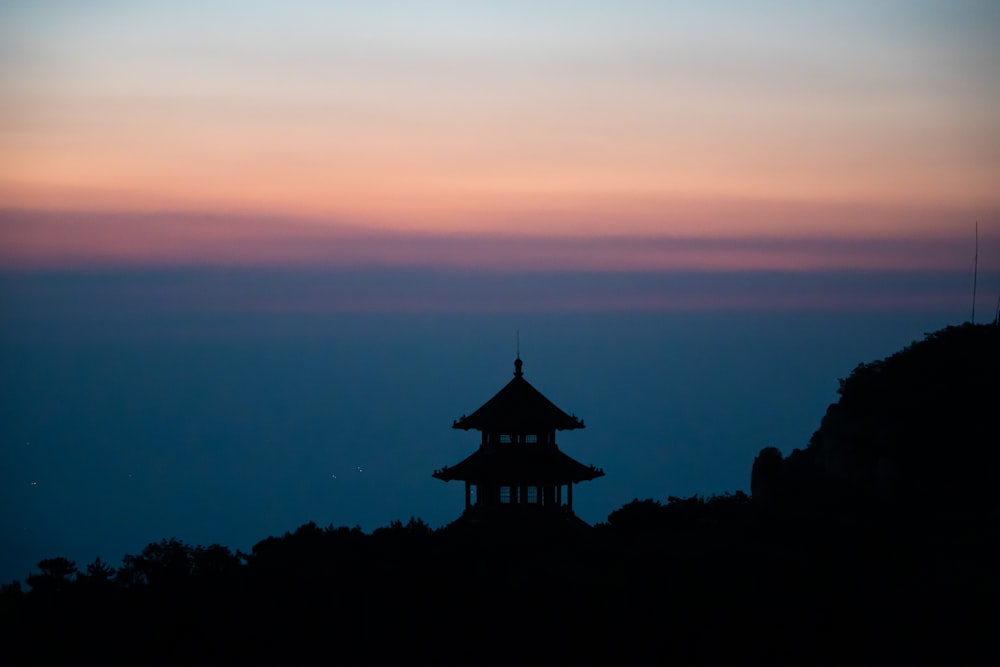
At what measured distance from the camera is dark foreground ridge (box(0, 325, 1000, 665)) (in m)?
26.3

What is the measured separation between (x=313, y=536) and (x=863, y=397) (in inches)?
848

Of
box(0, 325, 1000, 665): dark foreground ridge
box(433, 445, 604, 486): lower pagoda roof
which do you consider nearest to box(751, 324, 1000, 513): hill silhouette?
box(0, 325, 1000, 665): dark foreground ridge

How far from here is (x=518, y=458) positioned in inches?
1612

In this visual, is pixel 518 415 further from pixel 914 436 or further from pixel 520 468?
pixel 914 436

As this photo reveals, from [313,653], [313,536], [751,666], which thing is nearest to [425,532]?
[313,536]

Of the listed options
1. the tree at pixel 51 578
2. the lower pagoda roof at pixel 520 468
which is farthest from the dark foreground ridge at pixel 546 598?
the lower pagoda roof at pixel 520 468

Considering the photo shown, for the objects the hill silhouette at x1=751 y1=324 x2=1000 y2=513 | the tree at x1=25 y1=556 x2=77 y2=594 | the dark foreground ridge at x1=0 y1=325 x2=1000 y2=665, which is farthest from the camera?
the hill silhouette at x1=751 y1=324 x2=1000 y2=513

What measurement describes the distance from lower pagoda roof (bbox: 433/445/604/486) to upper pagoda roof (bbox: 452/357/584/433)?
2.65ft

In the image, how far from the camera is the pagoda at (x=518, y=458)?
40.7 meters

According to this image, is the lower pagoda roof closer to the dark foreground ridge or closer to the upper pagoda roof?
the upper pagoda roof

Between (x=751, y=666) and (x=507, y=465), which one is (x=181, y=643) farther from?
(x=507, y=465)

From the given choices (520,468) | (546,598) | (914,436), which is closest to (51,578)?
(546,598)

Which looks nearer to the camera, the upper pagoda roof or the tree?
the tree

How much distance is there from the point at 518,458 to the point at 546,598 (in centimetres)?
1299
